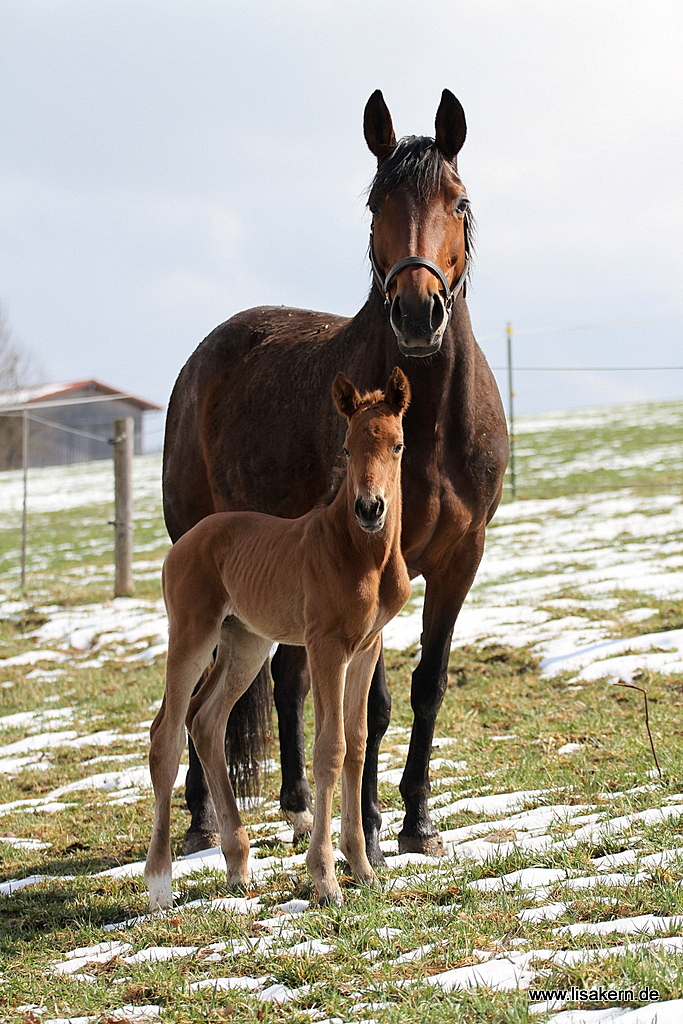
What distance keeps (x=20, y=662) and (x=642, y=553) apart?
Result: 7171mm

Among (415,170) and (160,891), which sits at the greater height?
(415,170)

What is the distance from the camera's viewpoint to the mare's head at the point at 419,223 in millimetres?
3623

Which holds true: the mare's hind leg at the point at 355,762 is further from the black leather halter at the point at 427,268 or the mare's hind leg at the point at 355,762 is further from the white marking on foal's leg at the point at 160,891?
the black leather halter at the point at 427,268

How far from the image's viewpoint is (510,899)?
3148 millimetres

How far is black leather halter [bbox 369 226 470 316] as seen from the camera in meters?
3.76

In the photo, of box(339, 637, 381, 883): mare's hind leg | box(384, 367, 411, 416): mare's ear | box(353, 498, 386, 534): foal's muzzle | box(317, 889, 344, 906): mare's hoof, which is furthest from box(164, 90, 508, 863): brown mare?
box(353, 498, 386, 534): foal's muzzle

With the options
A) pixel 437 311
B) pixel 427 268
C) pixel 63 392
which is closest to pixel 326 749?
pixel 437 311

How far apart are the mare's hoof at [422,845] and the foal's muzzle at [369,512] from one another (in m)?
1.67

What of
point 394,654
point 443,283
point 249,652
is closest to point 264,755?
point 249,652

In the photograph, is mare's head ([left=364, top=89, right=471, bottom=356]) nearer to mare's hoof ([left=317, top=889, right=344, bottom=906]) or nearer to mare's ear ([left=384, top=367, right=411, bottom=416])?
mare's ear ([left=384, top=367, right=411, bottom=416])

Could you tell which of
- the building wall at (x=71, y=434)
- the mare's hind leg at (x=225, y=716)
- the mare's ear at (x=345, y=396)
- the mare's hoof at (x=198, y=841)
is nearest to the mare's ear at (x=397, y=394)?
the mare's ear at (x=345, y=396)

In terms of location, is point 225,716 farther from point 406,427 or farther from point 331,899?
point 406,427

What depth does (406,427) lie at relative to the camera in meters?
4.14

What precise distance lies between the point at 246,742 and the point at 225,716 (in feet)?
2.25
